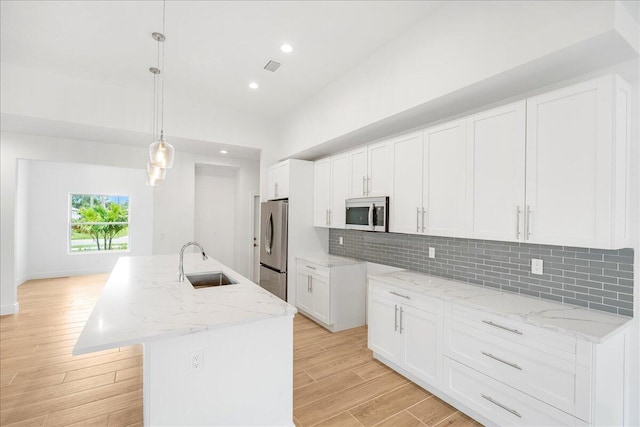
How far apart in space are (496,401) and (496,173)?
1.58 m

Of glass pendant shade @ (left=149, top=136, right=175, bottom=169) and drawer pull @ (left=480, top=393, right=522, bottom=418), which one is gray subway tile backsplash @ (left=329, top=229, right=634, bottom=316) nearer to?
drawer pull @ (left=480, top=393, right=522, bottom=418)

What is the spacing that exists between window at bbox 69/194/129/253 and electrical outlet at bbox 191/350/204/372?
7444 mm

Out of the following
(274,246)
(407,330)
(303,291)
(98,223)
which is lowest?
(303,291)

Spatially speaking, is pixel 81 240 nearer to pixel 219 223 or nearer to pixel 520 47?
pixel 219 223

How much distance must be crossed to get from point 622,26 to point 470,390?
2451 mm

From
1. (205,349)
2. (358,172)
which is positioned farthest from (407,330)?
(358,172)

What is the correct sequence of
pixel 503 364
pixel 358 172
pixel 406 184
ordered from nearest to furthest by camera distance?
pixel 503 364 < pixel 406 184 < pixel 358 172

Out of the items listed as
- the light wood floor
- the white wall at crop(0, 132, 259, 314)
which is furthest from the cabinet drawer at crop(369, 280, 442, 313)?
the white wall at crop(0, 132, 259, 314)

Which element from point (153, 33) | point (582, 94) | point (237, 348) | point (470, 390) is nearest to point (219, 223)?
point (153, 33)

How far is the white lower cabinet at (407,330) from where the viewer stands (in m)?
2.37

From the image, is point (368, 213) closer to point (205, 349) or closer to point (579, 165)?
point (579, 165)

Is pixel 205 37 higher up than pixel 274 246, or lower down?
higher up

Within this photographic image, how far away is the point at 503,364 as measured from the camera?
1.93 meters

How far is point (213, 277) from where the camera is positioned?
9.89ft
